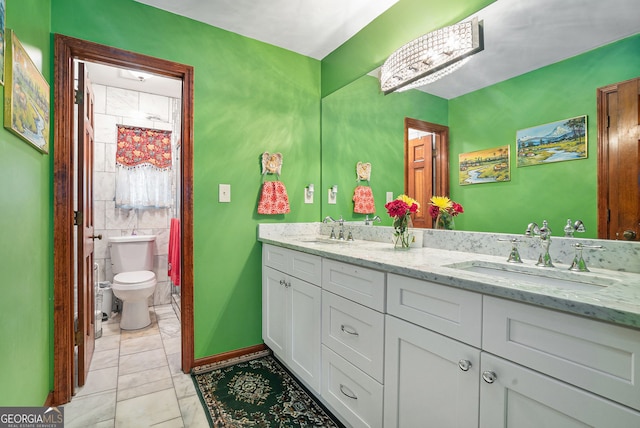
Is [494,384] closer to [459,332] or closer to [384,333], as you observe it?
[459,332]

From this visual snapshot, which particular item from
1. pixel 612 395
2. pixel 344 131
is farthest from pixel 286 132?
pixel 612 395

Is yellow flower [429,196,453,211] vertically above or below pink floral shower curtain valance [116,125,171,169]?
below

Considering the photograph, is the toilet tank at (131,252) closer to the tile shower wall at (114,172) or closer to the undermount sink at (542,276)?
the tile shower wall at (114,172)

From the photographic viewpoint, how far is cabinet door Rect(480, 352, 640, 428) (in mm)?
653

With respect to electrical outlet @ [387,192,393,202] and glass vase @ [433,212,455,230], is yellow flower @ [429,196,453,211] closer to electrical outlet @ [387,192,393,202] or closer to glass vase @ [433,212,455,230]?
glass vase @ [433,212,455,230]

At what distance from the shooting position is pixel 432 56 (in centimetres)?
165

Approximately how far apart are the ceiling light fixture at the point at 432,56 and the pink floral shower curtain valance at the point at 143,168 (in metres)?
2.69

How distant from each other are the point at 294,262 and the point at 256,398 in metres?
0.78

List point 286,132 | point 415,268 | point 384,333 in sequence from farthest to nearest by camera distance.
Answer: point 286,132 < point 384,333 < point 415,268

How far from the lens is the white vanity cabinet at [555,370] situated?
2.08 ft

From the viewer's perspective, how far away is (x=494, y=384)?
0.84 meters

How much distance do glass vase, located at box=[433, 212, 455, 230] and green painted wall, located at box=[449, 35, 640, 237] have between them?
4cm

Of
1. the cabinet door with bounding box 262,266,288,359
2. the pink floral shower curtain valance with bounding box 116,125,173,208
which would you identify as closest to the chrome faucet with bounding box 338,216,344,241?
the cabinet door with bounding box 262,266,288,359

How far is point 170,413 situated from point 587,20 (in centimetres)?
253
